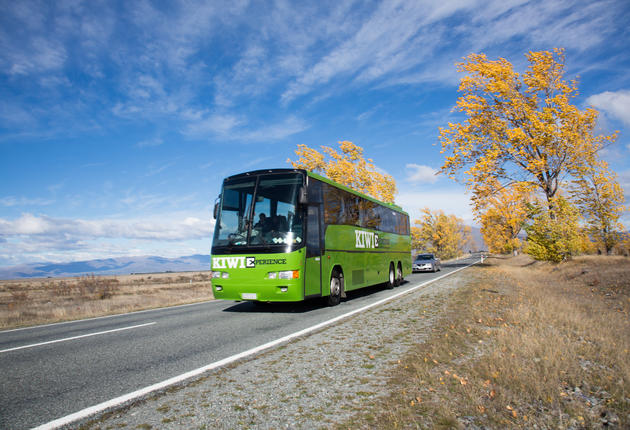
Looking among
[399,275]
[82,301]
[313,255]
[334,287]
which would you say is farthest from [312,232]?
[82,301]

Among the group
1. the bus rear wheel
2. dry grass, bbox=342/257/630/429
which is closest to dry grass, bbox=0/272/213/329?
the bus rear wheel

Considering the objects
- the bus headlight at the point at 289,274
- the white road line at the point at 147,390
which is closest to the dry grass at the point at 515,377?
the white road line at the point at 147,390

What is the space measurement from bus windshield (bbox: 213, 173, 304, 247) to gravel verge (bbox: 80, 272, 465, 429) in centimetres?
368

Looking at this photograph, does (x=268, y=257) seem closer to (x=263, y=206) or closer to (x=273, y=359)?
(x=263, y=206)

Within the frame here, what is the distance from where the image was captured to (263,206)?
9.63 meters

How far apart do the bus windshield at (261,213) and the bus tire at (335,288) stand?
2364 mm

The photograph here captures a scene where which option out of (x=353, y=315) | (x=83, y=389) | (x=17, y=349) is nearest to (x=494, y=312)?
(x=353, y=315)

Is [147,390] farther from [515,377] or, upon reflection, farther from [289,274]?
[289,274]

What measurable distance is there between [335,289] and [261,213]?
3416 mm

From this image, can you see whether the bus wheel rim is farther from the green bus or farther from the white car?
the white car

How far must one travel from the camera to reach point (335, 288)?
11.1 meters

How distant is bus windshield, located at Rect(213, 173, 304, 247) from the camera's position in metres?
9.27

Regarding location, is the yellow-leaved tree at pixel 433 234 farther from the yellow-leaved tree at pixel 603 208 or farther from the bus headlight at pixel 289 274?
the bus headlight at pixel 289 274

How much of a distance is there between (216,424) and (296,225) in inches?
254
